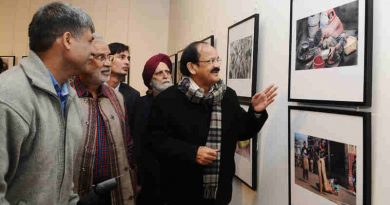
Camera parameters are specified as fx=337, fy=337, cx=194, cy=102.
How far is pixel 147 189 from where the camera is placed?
2201 mm

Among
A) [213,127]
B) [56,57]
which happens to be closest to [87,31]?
[56,57]

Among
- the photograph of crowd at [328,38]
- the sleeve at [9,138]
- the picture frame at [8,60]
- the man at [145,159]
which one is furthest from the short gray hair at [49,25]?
the picture frame at [8,60]

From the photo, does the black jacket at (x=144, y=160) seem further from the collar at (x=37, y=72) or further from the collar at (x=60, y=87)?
the collar at (x=37, y=72)

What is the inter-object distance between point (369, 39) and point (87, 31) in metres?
0.96

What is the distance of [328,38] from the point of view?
4.39ft

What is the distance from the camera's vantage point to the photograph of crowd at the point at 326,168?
4.02 feet

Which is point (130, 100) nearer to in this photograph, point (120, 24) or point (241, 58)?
point (241, 58)

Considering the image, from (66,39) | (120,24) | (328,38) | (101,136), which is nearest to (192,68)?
(101,136)

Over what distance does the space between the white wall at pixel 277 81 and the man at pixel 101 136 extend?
780 millimetres

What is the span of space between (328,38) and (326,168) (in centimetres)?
52

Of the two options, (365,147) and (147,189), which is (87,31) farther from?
(147,189)

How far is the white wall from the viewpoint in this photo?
111 centimetres

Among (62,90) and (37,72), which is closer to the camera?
(37,72)

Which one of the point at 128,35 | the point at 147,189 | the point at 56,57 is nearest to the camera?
the point at 56,57
